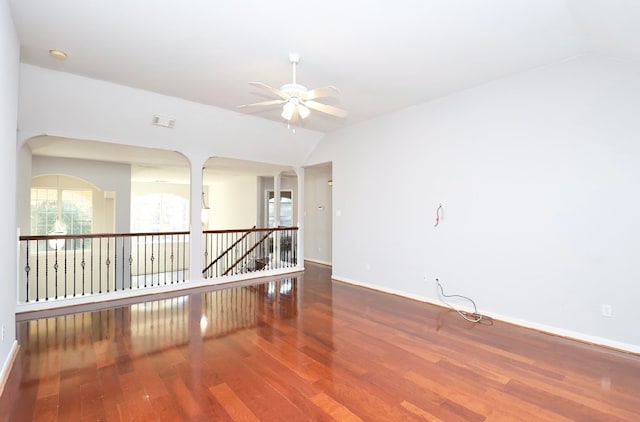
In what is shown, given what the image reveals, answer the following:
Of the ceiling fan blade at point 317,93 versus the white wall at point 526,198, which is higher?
the ceiling fan blade at point 317,93

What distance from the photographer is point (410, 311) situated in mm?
4180

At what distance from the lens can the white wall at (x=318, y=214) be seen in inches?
305

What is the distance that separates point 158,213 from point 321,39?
33.7ft

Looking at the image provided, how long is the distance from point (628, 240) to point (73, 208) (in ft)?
33.2

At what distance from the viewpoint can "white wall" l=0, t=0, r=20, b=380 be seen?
231 centimetres

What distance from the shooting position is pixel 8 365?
8.35ft

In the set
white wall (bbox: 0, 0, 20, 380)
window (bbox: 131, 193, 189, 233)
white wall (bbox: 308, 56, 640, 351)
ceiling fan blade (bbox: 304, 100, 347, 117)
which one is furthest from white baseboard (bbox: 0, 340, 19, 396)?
window (bbox: 131, 193, 189, 233)

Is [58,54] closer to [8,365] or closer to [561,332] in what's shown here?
[8,365]

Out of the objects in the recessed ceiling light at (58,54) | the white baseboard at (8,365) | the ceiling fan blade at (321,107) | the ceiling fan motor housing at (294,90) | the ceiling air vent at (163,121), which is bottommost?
the white baseboard at (8,365)

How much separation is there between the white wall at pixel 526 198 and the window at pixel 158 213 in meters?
8.78

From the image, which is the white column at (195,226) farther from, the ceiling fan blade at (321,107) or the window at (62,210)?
the window at (62,210)

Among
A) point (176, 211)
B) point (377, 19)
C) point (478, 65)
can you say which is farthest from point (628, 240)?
point (176, 211)

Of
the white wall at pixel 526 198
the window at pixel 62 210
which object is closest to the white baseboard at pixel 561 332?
the white wall at pixel 526 198

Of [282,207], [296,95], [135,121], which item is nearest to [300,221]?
[282,207]
